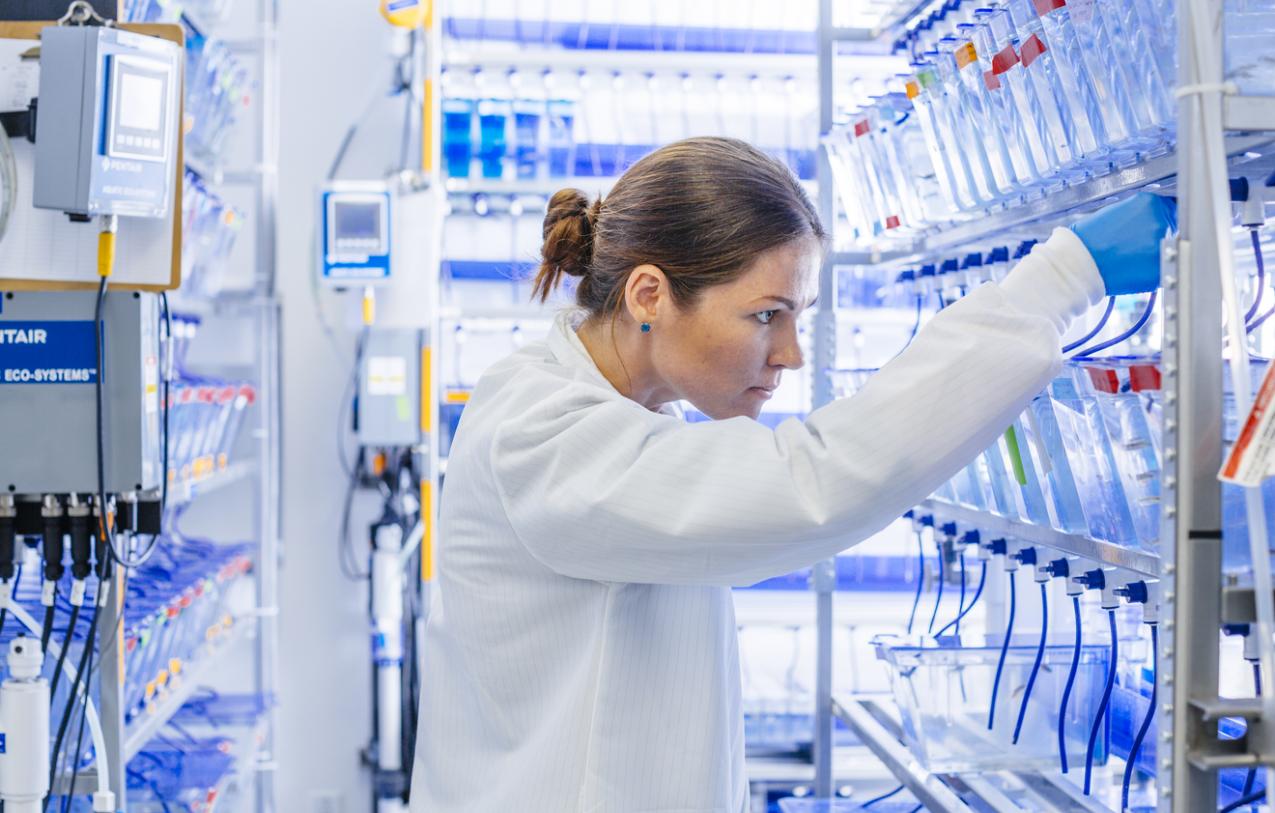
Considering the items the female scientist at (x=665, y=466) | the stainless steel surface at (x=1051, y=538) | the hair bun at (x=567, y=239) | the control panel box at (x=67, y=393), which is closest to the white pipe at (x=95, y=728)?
the control panel box at (x=67, y=393)

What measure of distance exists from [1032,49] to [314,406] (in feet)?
9.75

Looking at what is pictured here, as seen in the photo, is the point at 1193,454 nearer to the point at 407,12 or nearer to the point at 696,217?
the point at 696,217

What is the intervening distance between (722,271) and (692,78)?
2.46m

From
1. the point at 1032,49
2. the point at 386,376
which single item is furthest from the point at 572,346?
the point at 386,376

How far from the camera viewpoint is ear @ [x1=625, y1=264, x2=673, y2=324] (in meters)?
1.34

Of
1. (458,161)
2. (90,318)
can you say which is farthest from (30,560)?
(458,161)

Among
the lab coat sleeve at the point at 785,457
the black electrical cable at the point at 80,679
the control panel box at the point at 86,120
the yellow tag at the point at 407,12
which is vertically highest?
the yellow tag at the point at 407,12

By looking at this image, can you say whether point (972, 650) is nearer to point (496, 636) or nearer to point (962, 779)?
point (962, 779)

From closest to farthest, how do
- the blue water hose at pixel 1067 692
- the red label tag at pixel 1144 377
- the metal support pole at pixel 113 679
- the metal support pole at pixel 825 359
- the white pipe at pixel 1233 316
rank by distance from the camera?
the white pipe at pixel 1233 316
the red label tag at pixel 1144 377
the blue water hose at pixel 1067 692
the metal support pole at pixel 113 679
the metal support pole at pixel 825 359

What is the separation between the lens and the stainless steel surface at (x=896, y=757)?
1.75 meters

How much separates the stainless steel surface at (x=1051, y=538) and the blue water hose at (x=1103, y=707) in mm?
131

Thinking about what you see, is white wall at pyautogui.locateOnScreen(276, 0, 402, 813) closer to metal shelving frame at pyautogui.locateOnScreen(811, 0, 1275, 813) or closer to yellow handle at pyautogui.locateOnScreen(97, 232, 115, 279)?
yellow handle at pyautogui.locateOnScreen(97, 232, 115, 279)

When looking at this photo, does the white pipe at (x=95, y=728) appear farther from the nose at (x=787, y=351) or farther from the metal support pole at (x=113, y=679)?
the nose at (x=787, y=351)

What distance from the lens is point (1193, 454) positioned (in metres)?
1.09
